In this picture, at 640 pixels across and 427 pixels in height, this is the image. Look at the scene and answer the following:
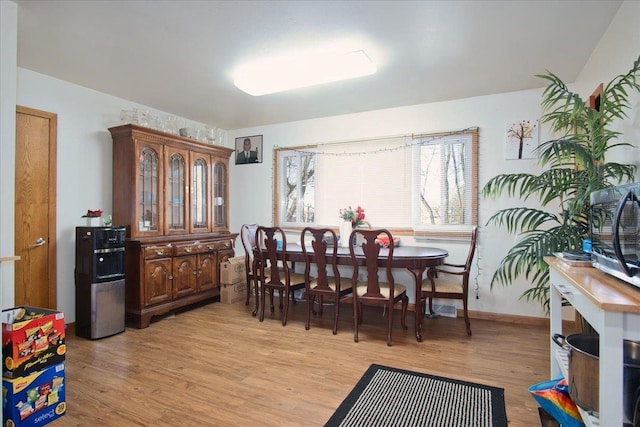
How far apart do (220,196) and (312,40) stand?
276 centimetres

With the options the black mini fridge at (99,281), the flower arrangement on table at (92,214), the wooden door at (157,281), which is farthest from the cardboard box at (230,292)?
the flower arrangement on table at (92,214)

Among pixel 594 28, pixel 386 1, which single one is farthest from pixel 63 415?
pixel 594 28

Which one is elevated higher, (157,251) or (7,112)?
(7,112)

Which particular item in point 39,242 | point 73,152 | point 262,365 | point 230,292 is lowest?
point 262,365

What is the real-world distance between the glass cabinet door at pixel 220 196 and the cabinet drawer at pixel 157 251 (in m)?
0.90

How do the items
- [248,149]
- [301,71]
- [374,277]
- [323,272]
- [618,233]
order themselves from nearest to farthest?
[618,233] < [301,71] < [374,277] < [323,272] < [248,149]

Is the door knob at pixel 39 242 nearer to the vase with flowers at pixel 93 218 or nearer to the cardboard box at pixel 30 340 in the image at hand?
the vase with flowers at pixel 93 218

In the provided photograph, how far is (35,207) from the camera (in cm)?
305

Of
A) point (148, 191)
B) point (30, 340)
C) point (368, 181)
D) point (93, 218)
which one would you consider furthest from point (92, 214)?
point (368, 181)

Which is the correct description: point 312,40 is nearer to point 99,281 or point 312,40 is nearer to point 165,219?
point 165,219

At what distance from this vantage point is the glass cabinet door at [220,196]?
178 inches

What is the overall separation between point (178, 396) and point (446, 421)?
1599mm

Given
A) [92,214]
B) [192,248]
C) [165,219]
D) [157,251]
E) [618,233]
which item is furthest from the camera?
[192,248]

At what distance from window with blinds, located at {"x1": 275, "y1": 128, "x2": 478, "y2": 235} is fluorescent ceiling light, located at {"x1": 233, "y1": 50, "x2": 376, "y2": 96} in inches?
55.1
